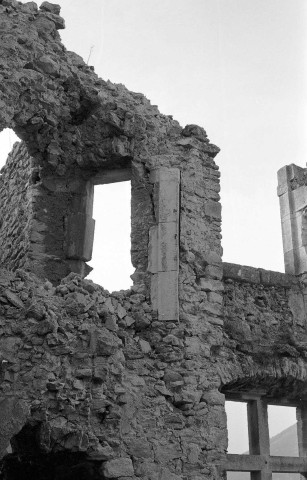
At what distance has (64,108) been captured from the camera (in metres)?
7.41

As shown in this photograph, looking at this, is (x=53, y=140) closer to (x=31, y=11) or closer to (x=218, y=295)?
(x=31, y=11)

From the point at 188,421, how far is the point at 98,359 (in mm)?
1191

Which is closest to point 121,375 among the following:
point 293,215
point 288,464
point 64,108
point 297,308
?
point 288,464

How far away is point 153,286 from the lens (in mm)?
7004

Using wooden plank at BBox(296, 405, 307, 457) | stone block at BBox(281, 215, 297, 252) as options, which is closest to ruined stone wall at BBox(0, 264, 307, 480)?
wooden plank at BBox(296, 405, 307, 457)

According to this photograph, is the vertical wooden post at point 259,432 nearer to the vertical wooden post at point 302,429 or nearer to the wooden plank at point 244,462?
the wooden plank at point 244,462

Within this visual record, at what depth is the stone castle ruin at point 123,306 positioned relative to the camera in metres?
5.97

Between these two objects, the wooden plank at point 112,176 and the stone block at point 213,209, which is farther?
the wooden plank at point 112,176

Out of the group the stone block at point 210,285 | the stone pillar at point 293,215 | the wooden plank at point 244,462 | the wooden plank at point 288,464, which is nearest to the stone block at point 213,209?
the stone block at point 210,285

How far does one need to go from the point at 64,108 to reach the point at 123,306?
7.68ft

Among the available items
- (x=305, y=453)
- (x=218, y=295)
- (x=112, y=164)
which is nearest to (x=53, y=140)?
(x=112, y=164)

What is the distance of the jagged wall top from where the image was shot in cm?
695

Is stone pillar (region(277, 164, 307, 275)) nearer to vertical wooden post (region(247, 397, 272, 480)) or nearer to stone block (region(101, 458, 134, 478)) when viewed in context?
vertical wooden post (region(247, 397, 272, 480))

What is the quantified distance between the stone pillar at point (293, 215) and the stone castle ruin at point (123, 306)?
0.13 ft
